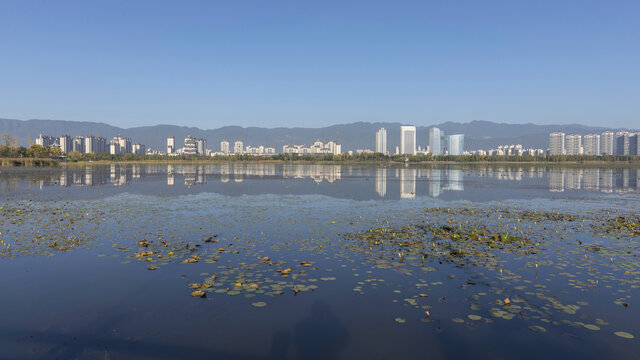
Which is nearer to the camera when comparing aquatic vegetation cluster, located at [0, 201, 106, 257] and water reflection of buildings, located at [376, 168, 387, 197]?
aquatic vegetation cluster, located at [0, 201, 106, 257]

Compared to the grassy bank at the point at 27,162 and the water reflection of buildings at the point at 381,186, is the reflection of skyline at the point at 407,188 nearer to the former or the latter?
the water reflection of buildings at the point at 381,186

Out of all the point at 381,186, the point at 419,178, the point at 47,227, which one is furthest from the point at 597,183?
the point at 47,227

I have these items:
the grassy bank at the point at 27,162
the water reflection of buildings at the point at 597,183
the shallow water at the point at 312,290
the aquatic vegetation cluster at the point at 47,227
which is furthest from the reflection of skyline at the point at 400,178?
the grassy bank at the point at 27,162

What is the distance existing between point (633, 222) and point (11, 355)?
29799 mm

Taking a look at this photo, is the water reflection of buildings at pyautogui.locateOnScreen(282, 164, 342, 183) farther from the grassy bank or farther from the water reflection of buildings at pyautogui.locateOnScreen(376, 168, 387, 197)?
the grassy bank

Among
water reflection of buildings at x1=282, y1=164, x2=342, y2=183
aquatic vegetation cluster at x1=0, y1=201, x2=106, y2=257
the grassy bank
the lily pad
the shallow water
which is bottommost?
the lily pad

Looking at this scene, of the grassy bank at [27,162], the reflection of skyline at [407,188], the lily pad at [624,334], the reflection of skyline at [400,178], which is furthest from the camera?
the grassy bank at [27,162]

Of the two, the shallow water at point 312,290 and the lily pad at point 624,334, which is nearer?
the shallow water at point 312,290

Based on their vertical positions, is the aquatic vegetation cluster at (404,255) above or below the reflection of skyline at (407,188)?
→ below

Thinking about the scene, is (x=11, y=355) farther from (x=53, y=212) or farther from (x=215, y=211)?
(x=53, y=212)

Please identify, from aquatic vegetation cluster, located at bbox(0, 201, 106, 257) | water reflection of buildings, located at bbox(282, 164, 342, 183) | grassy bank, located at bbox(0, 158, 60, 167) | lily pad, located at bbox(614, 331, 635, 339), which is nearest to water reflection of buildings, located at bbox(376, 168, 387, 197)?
water reflection of buildings, located at bbox(282, 164, 342, 183)

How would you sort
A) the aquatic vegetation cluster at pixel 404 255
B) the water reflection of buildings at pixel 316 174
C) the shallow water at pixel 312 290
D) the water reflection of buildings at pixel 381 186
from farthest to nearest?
the water reflection of buildings at pixel 316 174 → the water reflection of buildings at pixel 381 186 → the aquatic vegetation cluster at pixel 404 255 → the shallow water at pixel 312 290

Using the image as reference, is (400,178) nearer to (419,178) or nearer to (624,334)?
(419,178)

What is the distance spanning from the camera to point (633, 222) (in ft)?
73.9
